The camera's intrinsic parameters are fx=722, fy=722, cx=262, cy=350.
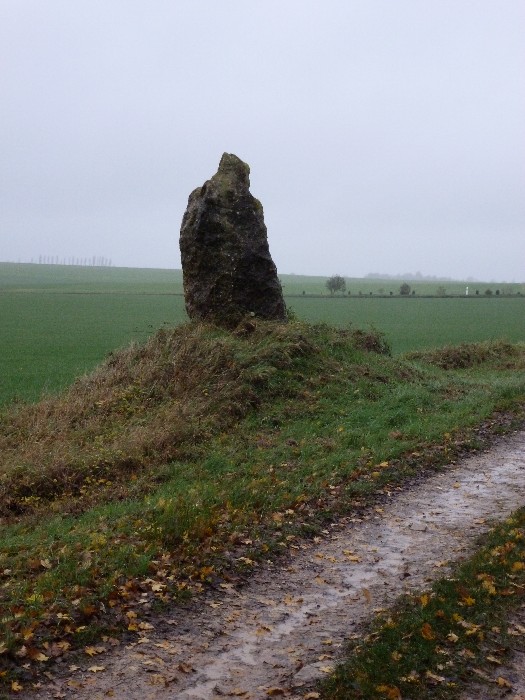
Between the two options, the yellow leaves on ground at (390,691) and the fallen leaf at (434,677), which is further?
the fallen leaf at (434,677)

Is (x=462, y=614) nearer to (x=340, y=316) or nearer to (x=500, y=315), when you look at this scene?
(x=340, y=316)

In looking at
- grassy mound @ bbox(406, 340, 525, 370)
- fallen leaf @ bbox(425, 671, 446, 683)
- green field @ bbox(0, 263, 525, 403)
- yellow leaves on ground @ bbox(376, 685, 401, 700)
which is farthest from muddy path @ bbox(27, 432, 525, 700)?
grassy mound @ bbox(406, 340, 525, 370)

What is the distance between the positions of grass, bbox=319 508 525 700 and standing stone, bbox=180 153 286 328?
12.4 meters

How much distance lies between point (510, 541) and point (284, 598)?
2.88 m

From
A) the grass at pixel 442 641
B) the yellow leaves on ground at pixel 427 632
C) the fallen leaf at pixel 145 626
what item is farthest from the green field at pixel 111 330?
the yellow leaves on ground at pixel 427 632

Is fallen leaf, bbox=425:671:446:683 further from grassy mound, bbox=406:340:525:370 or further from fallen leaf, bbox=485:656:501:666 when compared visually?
grassy mound, bbox=406:340:525:370

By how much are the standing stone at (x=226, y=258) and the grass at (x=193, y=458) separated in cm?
103

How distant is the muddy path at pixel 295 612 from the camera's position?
5.73 meters

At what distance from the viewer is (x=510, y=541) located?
8.41 meters

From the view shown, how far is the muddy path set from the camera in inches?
226

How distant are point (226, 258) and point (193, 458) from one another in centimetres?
771

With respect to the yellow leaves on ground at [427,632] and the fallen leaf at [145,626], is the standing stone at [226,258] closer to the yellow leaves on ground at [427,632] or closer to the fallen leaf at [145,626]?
the fallen leaf at [145,626]

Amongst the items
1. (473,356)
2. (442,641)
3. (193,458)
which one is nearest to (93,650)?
(442,641)

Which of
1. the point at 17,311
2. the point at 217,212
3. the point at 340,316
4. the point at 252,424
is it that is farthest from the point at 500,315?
the point at 252,424
